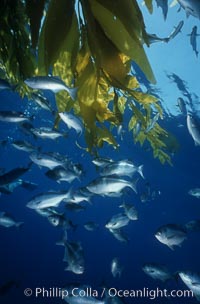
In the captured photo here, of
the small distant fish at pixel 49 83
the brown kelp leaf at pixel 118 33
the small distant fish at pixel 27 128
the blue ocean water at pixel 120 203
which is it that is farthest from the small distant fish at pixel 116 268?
the brown kelp leaf at pixel 118 33

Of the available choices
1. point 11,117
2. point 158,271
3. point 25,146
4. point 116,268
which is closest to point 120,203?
point 116,268

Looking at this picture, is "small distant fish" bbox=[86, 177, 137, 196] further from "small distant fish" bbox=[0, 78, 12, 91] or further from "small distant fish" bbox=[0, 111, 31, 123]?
"small distant fish" bbox=[0, 78, 12, 91]

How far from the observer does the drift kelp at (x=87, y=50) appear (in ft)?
7.20

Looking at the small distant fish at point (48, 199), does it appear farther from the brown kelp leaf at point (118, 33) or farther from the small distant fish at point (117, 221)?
the brown kelp leaf at point (118, 33)

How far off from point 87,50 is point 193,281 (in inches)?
206

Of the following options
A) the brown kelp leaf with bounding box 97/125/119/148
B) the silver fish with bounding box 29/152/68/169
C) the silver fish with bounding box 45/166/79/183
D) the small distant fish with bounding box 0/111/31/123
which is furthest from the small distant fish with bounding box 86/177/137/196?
the brown kelp leaf with bounding box 97/125/119/148

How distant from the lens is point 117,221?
26.7ft

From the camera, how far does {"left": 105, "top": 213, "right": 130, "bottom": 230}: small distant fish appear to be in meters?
8.11

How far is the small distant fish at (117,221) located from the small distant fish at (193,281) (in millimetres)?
2145

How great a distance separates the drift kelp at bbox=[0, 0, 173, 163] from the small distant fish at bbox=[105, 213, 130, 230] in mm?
5589

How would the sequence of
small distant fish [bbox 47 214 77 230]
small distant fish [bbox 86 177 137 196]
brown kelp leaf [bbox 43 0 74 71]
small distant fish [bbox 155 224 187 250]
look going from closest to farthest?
brown kelp leaf [bbox 43 0 74 71], small distant fish [bbox 86 177 137 196], small distant fish [bbox 155 224 187 250], small distant fish [bbox 47 214 77 230]

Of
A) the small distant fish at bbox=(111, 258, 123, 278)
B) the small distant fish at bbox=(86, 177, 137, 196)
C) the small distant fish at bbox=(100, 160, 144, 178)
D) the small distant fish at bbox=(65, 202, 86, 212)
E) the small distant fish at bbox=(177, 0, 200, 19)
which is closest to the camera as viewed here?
the small distant fish at bbox=(177, 0, 200, 19)

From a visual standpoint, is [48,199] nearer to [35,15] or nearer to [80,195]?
[80,195]

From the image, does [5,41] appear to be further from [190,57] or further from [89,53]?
[190,57]
